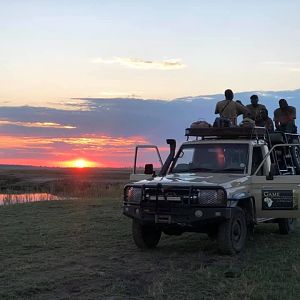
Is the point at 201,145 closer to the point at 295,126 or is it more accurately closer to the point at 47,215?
the point at 295,126

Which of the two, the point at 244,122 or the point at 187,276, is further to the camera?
the point at 244,122

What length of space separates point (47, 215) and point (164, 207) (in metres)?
7.17

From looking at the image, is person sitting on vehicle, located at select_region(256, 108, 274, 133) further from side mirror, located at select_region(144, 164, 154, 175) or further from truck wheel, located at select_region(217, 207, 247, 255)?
truck wheel, located at select_region(217, 207, 247, 255)

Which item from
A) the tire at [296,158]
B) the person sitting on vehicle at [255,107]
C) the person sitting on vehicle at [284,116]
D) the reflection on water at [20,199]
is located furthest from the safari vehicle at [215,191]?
the reflection on water at [20,199]

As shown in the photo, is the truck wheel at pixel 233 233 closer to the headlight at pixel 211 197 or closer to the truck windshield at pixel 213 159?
the headlight at pixel 211 197

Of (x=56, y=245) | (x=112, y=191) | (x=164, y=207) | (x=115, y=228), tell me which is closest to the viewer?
(x=164, y=207)

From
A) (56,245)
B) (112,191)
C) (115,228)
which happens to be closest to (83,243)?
(56,245)

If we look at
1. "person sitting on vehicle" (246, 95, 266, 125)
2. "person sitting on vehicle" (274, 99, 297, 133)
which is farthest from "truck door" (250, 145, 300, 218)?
"person sitting on vehicle" (274, 99, 297, 133)

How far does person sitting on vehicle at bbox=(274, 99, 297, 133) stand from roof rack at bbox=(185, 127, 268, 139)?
7.20 feet

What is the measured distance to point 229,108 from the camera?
1221 centimetres

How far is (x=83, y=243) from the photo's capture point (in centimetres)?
1062

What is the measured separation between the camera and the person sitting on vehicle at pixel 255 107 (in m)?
13.1

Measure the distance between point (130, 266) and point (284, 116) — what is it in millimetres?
6912

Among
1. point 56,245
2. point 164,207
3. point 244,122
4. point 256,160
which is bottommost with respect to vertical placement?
point 56,245
